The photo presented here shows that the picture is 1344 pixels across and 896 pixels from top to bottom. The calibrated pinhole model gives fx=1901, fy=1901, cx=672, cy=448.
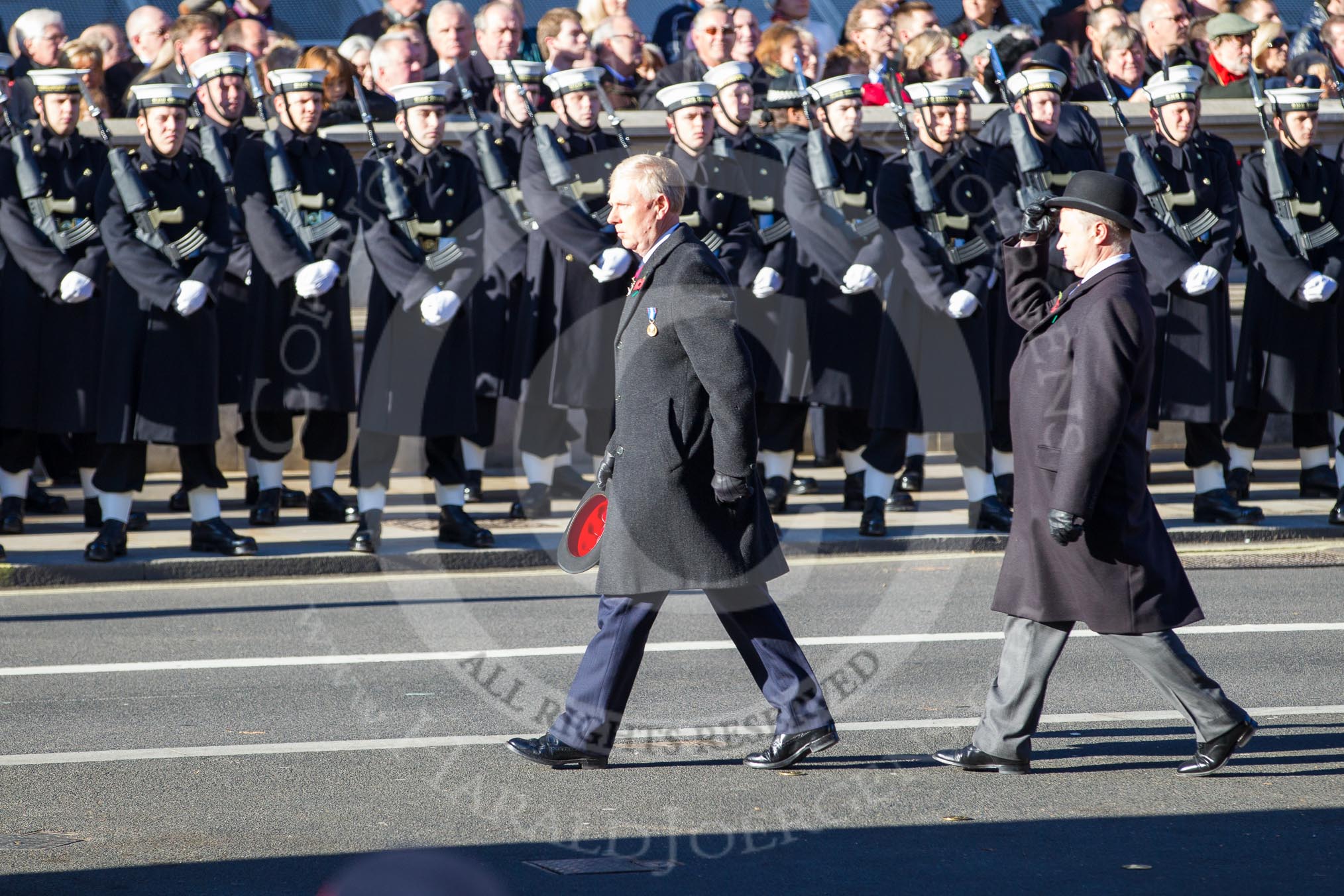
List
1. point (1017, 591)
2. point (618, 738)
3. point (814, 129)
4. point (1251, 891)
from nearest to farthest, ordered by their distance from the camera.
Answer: point (1251, 891) < point (1017, 591) < point (618, 738) < point (814, 129)

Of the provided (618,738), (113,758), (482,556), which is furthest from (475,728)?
(482,556)

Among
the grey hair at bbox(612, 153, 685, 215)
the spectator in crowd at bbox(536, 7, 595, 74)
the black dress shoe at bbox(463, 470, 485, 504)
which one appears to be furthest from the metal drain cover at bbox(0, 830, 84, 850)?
the spectator in crowd at bbox(536, 7, 595, 74)

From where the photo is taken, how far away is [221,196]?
9.65 meters

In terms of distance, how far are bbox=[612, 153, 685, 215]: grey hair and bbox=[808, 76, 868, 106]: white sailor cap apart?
5.12 m

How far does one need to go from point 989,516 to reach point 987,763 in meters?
4.80

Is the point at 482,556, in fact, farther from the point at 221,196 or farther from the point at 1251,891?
the point at 1251,891

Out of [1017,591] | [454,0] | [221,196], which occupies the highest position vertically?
[454,0]

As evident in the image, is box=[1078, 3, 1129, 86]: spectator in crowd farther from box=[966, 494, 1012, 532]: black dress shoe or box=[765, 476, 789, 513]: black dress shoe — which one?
box=[765, 476, 789, 513]: black dress shoe

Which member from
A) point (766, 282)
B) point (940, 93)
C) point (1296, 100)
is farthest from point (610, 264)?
point (1296, 100)

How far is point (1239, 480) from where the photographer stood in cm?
1118

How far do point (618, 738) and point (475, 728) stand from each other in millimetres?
470

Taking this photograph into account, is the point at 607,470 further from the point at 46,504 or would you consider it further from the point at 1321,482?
the point at 1321,482

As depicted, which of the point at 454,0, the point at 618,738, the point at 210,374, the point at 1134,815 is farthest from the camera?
the point at 454,0

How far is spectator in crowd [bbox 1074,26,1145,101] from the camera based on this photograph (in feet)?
38.6
